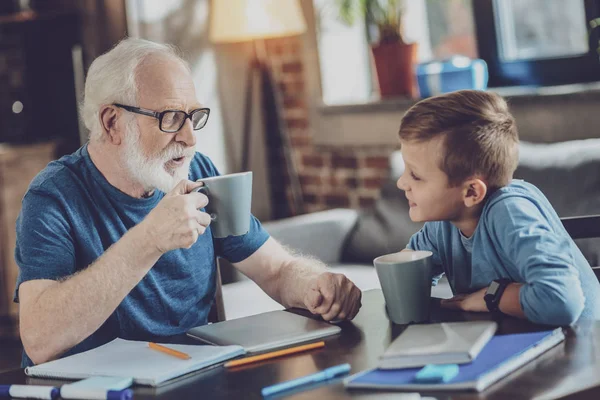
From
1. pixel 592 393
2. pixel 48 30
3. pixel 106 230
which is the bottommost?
pixel 592 393

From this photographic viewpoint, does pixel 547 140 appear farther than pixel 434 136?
Yes

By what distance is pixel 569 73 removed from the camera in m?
3.58

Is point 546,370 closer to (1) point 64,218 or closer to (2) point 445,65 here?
(1) point 64,218

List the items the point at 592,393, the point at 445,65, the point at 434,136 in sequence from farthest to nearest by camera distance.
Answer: the point at 445,65 < the point at 434,136 < the point at 592,393

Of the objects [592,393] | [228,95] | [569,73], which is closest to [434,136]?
[592,393]

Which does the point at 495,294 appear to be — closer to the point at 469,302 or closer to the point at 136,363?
the point at 469,302

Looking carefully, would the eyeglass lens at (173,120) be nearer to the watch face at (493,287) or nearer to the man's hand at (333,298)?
the man's hand at (333,298)

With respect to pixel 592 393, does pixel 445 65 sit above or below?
above

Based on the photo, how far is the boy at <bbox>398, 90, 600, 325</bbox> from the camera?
5.02ft

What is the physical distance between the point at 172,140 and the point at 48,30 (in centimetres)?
323

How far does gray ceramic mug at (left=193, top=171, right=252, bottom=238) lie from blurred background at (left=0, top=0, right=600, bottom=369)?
6.60 ft

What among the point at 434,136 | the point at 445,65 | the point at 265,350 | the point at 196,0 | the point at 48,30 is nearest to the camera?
the point at 265,350

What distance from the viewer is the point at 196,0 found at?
4480 mm

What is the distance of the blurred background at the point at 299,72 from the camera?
3.68m
